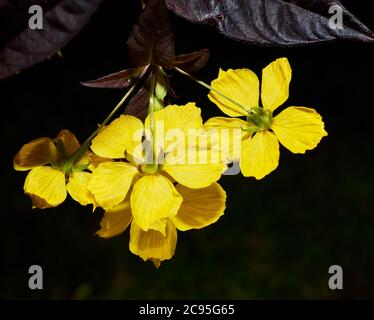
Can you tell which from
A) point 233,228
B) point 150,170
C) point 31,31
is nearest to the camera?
point 31,31

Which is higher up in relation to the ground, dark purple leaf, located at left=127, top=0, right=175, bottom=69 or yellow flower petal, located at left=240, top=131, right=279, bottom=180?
dark purple leaf, located at left=127, top=0, right=175, bottom=69

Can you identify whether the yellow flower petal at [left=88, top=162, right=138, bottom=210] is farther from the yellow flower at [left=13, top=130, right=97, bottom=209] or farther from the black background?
the black background

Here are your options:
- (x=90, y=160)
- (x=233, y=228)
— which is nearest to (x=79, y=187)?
(x=90, y=160)

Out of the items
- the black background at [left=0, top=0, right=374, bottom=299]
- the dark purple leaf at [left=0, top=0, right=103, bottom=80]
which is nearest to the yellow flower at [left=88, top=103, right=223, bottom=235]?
the dark purple leaf at [left=0, top=0, right=103, bottom=80]

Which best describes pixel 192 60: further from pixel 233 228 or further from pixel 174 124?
pixel 233 228

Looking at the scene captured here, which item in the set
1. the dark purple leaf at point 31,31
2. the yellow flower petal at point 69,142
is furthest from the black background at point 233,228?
the dark purple leaf at point 31,31

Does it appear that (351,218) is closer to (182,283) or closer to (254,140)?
(182,283)

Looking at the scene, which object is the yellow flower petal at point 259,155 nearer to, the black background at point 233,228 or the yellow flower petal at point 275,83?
the yellow flower petal at point 275,83
